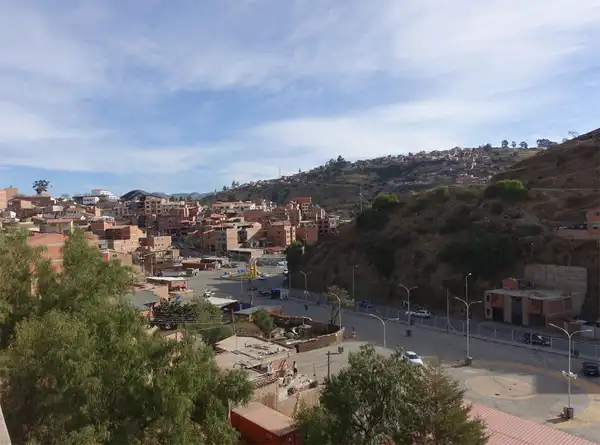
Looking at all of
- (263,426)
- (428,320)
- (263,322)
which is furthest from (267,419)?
(428,320)

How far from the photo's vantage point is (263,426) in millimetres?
15883

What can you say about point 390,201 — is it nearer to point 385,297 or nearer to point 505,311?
A: point 385,297

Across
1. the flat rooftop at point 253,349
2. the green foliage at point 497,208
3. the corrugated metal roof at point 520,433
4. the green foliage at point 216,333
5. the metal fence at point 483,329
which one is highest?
the green foliage at point 497,208

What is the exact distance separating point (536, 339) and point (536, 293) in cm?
787

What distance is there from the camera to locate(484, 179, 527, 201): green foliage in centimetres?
5706

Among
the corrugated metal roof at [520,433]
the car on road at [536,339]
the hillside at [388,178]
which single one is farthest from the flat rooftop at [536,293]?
the hillside at [388,178]

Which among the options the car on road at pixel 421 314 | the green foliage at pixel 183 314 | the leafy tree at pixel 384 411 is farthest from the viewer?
the car on road at pixel 421 314

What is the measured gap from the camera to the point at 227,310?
154 feet

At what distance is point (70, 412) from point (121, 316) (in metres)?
2.70

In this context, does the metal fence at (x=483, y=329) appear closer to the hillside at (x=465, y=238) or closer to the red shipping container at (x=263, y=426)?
the hillside at (x=465, y=238)

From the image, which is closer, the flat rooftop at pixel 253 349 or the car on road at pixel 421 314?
the flat rooftop at pixel 253 349

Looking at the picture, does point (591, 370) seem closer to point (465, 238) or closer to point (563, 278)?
point (563, 278)

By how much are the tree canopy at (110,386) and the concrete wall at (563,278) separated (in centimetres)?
3651

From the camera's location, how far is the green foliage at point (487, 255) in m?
46.8
